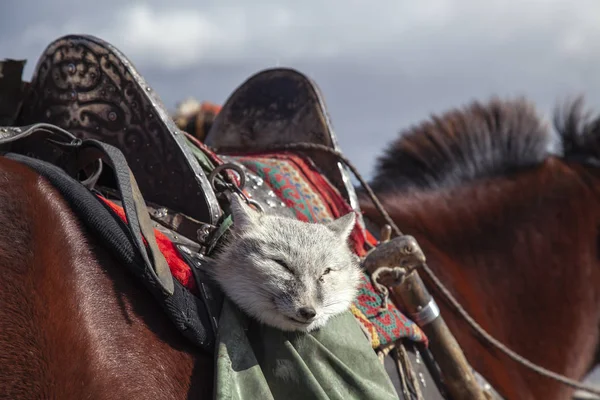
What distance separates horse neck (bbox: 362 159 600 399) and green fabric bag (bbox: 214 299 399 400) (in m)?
1.11

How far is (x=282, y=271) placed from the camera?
1477 mm

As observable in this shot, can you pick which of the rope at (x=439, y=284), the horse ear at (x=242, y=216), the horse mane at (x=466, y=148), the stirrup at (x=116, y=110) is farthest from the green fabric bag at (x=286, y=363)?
the horse mane at (x=466, y=148)

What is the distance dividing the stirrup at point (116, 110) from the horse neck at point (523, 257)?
106cm

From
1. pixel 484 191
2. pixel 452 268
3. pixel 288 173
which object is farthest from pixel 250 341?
pixel 484 191

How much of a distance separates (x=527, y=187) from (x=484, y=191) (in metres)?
0.19

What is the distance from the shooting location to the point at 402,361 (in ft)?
6.58

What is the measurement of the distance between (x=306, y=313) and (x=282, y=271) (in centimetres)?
10

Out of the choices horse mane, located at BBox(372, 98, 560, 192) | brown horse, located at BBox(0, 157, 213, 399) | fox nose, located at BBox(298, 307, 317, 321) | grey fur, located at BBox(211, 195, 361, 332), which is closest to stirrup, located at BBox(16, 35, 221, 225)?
grey fur, located at BBox(211, 195, 361, 332)

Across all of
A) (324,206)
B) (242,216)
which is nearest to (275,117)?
(324,206)

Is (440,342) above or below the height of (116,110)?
below

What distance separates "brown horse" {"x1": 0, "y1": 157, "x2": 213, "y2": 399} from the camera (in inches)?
49.0

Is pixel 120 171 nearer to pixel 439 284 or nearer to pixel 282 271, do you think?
pixel 282 271

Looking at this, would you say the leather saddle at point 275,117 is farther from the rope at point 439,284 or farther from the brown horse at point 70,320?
the brown horse at point 70,320

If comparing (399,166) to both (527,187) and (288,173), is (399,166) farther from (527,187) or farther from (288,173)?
(288,173)
